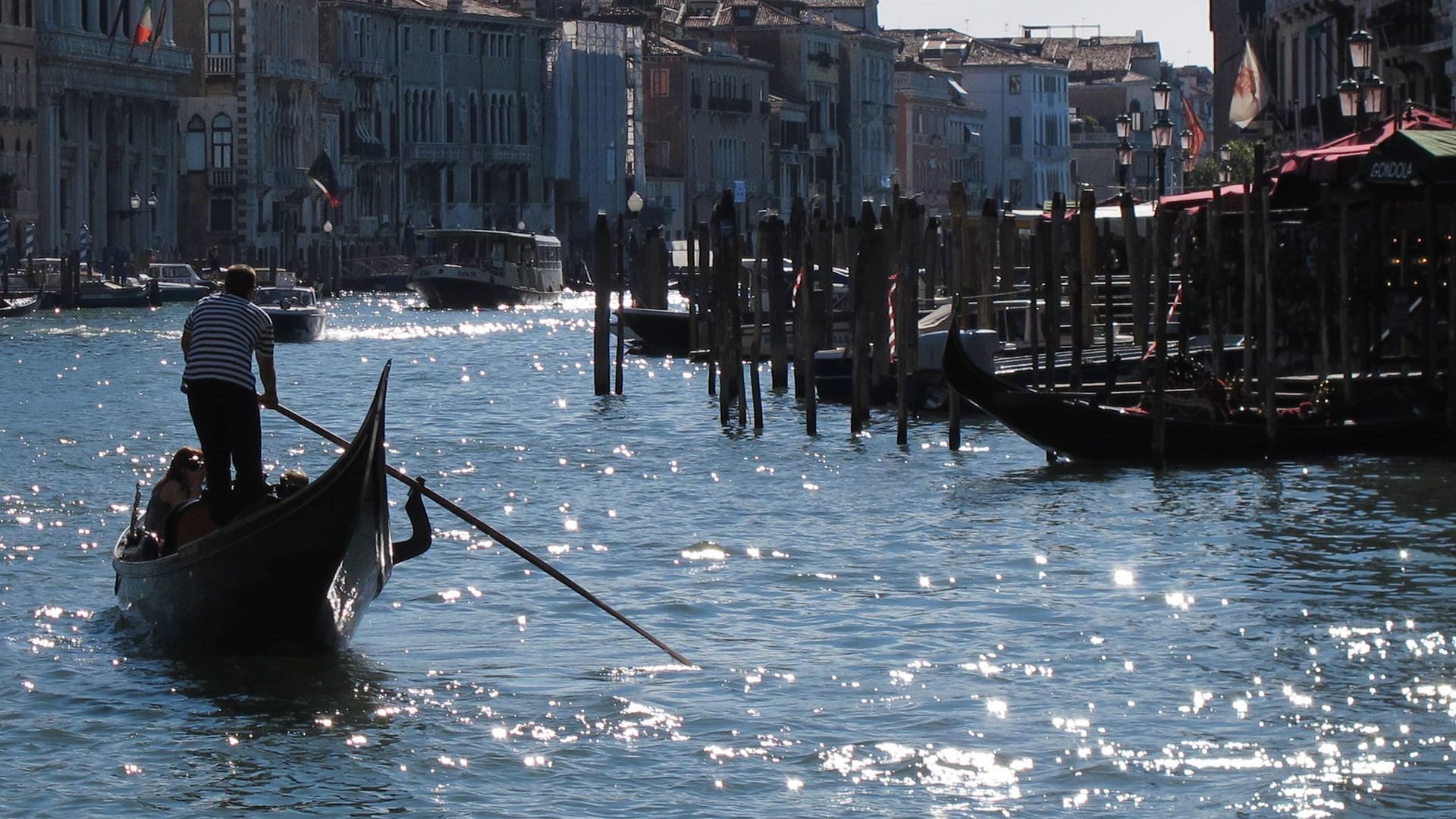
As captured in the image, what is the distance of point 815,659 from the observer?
32.4ft

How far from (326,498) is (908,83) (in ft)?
270

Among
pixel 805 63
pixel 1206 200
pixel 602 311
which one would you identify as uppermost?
pixel 805 63

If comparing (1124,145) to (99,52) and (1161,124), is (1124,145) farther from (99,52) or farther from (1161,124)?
(99,52)

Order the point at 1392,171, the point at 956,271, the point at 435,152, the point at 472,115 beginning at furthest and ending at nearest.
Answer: the point at 472,115 → the point at 435,152 → the point at 956,271 → the point at 1392,171

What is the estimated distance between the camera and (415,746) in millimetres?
8602

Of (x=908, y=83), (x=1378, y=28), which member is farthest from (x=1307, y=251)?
(x=908, y=83)

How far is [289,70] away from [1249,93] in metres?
38.5

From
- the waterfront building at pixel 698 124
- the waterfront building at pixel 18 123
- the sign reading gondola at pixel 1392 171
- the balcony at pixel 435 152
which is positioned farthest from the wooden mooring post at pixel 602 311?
the waterfront building at pixel 698 124

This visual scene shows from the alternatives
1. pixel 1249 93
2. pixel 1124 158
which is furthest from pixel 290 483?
pixel 1249 93

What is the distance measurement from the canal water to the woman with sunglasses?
47 cm

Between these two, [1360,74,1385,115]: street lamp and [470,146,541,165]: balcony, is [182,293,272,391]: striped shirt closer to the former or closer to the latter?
[1360,74,1385,115]: street lamp

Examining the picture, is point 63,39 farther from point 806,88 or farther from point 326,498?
point 326,498

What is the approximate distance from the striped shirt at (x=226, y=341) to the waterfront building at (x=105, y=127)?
4202cm

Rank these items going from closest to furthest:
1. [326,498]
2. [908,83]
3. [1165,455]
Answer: [326,498], [1165,455], [908,83]
